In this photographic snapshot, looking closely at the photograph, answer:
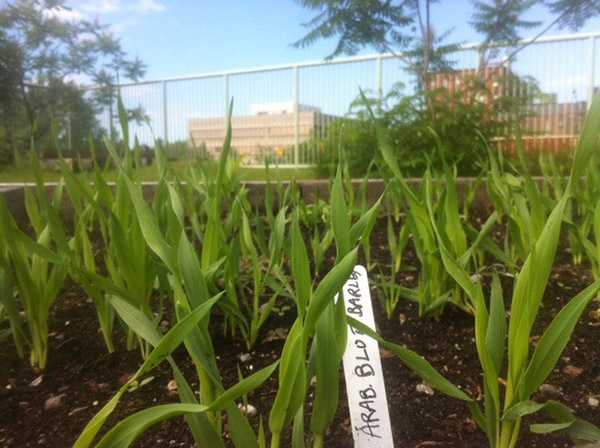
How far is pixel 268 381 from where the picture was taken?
0.71 m

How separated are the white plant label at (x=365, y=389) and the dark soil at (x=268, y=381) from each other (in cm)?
8

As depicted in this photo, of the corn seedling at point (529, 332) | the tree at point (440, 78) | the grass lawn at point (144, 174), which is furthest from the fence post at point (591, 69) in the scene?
the corn seedling at point (529, 332)

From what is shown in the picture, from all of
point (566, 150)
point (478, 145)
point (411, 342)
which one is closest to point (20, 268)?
point (411, 342)

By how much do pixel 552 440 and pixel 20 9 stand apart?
3.27ft

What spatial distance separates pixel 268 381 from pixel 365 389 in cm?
21

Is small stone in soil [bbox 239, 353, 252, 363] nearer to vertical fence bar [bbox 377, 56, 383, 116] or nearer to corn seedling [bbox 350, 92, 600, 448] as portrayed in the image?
corn seedling [bbox 350, 92, 600, 448]

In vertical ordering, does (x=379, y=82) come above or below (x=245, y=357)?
above

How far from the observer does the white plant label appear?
518 millimetres

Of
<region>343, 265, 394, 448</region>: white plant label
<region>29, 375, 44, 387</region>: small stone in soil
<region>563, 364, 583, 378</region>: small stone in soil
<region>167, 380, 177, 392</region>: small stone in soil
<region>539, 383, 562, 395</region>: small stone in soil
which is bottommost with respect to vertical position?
<region>29, 375, 44, 387</region>: small stone in soil

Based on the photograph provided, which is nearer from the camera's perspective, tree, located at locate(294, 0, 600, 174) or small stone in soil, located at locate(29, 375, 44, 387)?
small stone in soil, located at locate(29, 375, 44, 387)

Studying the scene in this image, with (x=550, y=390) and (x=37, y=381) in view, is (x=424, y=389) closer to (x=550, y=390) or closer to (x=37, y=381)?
(x=550, y=390)

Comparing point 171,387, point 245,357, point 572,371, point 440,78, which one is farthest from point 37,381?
point 440,78

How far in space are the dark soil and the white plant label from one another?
3.1 inches

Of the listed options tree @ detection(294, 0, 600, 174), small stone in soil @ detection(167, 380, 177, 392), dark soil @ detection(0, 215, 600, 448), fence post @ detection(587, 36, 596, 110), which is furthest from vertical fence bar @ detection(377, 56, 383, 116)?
small stone in soil @ detection(167, 380, 177, 392)
